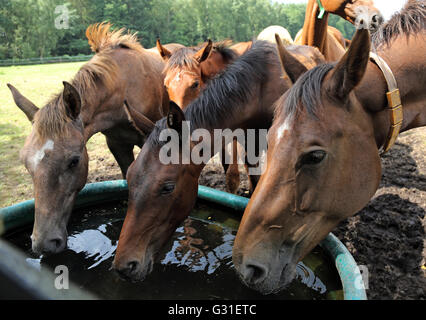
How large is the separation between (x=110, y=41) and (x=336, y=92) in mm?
3251

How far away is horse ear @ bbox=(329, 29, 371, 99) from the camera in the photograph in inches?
59.9

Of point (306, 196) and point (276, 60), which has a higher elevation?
point (276, 60)

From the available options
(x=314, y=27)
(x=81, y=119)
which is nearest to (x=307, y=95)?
(x=81, y=119)

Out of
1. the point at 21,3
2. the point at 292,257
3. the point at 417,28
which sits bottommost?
the point at 292,257

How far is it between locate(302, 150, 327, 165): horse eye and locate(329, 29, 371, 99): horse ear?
0.33 metres

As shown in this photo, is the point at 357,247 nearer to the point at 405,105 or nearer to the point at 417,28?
the point at 405,105

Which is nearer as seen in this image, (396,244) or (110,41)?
(396,244)

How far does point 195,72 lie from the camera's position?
3938 millimetres

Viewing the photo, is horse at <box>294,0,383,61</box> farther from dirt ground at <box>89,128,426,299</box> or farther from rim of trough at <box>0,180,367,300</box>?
rim of trough at <box>0,180,367,300</box>

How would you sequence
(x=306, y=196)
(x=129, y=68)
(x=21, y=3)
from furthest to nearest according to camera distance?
(x=21, y=3) → (x=129, y=68) → (x=306, y=196)

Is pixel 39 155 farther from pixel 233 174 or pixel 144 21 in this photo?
pixel 144 21

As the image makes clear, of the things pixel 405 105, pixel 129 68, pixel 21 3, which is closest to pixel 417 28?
pixel 405 105

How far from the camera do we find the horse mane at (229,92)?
263 cm

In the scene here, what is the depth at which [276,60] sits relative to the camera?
3.02 m
